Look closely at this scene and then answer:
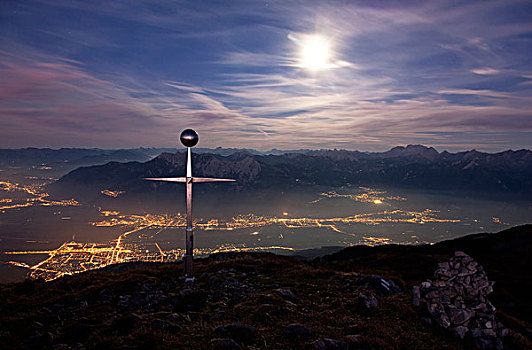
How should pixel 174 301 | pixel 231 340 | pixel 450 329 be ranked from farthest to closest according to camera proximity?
pixel 174 301, pixel 450 329, pixel 231 340

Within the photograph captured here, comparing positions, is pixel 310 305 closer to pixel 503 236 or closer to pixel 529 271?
pixel 529 271

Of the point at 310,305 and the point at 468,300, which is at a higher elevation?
the point at 468,300

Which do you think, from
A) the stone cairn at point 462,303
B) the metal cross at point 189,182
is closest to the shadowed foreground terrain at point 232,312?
the stone cairn at point 462,303

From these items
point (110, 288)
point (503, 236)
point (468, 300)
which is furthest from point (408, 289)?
point (503, 236)

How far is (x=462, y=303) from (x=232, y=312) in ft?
48.0

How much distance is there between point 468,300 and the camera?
18031 mm

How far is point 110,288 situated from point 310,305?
18369mm

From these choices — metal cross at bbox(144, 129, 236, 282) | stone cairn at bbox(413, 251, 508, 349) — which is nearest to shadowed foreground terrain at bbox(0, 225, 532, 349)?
stone cairn at bbox(413, 251, 508, 349)

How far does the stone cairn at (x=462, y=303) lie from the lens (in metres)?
16.2

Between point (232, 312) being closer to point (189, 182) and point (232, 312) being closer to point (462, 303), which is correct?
point (189, 182)

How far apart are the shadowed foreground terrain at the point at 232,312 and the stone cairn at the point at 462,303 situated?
2.11ft

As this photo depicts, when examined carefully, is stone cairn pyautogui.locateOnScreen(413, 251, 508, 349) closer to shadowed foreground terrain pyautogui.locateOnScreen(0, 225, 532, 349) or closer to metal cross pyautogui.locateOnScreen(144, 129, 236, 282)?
shadowed foreground terrain pyautogui.locateOnScreen(0, 225, 532, 349)

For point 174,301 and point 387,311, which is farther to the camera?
point 174,301

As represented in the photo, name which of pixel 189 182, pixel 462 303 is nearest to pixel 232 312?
pixel 189 182
